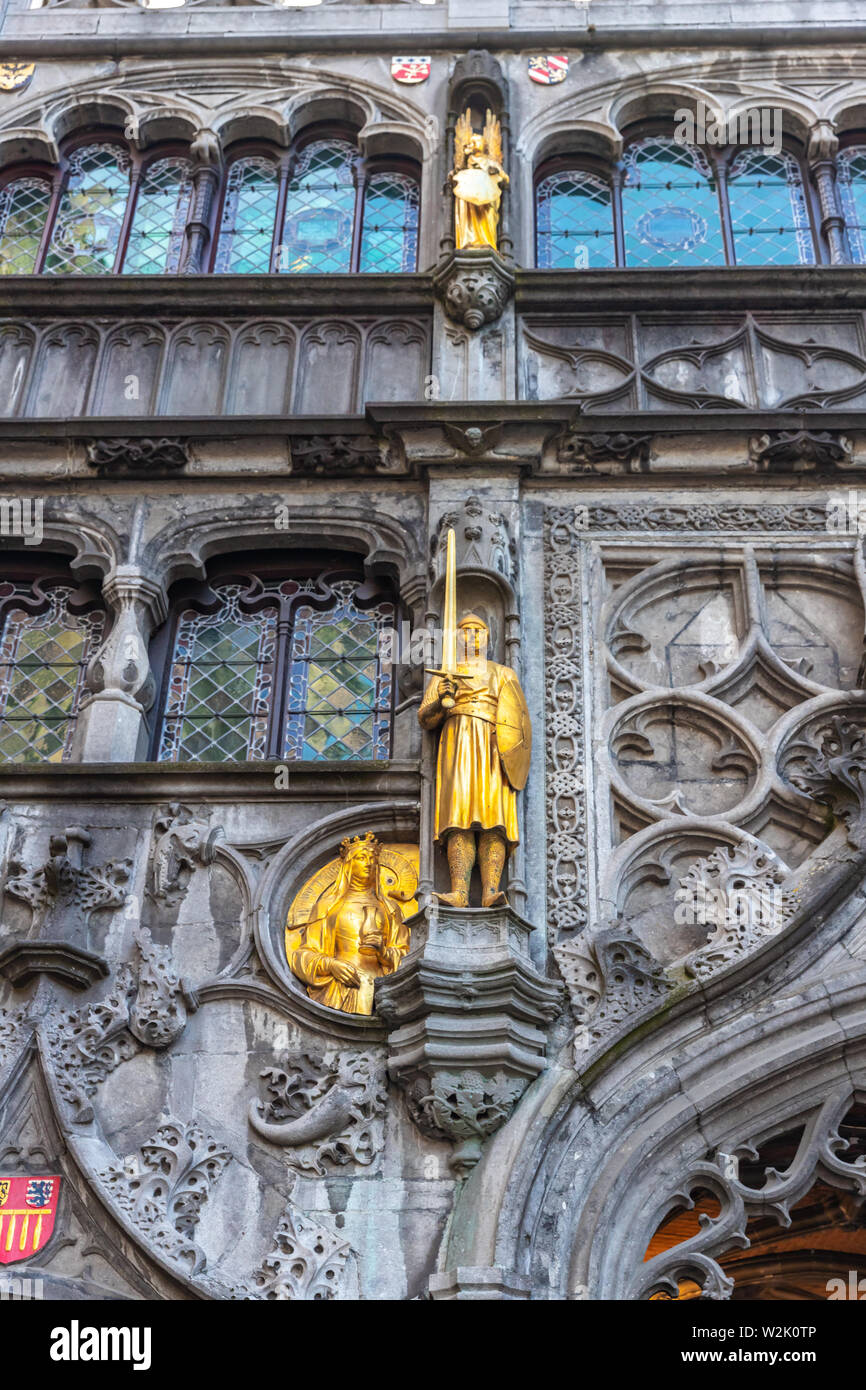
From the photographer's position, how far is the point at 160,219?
44.3ft

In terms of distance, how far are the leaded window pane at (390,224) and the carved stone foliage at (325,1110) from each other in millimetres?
6567

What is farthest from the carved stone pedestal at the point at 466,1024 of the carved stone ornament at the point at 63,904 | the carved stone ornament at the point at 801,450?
the carved stone ornament at the point at 801,450

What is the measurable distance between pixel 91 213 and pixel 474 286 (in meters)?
3.57

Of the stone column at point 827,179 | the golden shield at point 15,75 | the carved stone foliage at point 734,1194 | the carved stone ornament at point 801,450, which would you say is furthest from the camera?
the golden shield at point 15,75

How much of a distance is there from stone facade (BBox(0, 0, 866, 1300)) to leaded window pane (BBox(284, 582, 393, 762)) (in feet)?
0.71

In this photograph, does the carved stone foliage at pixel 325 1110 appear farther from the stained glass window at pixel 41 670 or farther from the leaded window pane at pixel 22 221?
the leaded window pane at pixel 22 221

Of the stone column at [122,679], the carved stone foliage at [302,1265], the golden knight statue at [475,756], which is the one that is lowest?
the carved stone foliage at [302,1265]

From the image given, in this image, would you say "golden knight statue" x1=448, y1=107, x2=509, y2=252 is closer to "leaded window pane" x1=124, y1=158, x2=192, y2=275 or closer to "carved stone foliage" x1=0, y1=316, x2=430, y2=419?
"carved stone foliage" x1=0, y1=316, x2=430, y2=419

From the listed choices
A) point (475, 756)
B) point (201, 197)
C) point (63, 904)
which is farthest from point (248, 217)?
point (63, 904)

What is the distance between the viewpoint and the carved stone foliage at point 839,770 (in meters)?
9.47

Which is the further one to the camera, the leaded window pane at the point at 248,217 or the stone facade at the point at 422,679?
the leaded window pane at the point at 248,217

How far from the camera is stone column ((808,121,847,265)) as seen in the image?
42.0 feet

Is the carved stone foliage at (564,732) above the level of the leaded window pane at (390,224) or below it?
below

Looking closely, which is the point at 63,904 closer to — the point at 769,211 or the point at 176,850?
the point at 176,850
